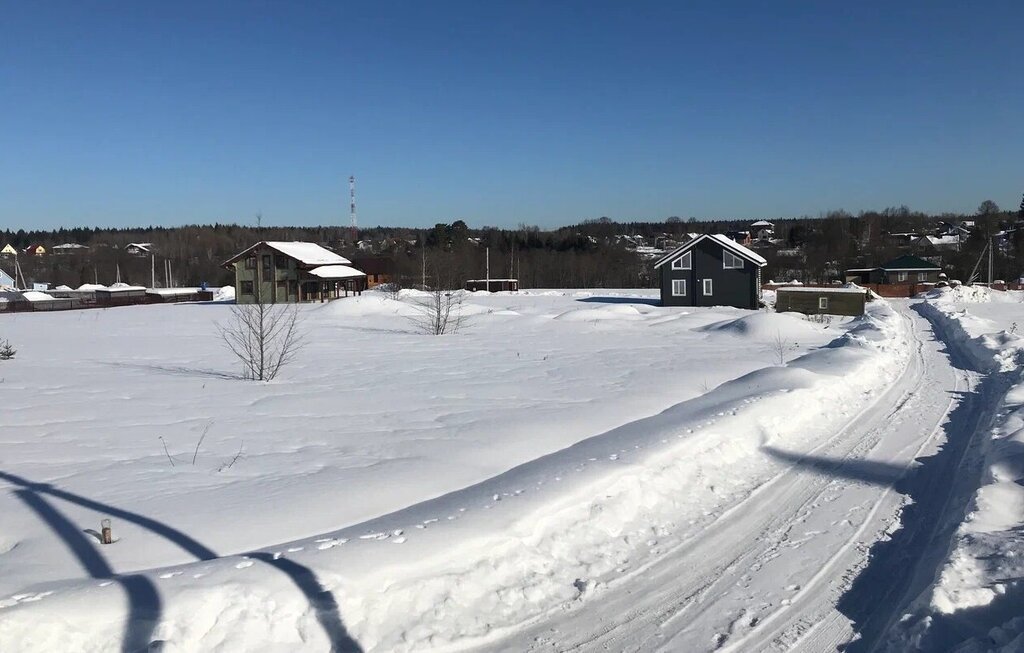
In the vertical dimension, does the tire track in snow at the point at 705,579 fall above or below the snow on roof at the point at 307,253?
below

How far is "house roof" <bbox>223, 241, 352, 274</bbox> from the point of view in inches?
2285

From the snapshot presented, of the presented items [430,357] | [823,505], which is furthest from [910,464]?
[430,357]

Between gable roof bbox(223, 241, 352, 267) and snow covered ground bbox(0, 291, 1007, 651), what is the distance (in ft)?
138

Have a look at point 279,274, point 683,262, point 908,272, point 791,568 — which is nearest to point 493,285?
point 279,274

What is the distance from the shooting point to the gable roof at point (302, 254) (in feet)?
190

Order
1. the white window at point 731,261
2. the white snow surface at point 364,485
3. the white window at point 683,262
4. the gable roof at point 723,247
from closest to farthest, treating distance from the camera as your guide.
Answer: the white snow surface at point 364,485
the gable roof at point 723,247
the white window at point 731,261
the white window at point 683,262

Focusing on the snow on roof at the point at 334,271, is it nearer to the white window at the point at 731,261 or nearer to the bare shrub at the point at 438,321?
the bare shrub at the point at 438,321

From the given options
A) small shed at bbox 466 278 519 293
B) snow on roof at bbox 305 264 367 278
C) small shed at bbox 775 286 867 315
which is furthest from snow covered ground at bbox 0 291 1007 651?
small shed at bbox 466 278 519 293

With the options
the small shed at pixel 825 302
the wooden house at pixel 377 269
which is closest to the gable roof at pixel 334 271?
the wooden house at pixel 377 269

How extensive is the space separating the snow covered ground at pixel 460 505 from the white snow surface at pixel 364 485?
1.3 inches

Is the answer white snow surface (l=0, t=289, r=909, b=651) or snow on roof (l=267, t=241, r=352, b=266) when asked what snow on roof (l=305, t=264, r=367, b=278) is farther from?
white snow surface (l=0, t=289, r=909, b=651)

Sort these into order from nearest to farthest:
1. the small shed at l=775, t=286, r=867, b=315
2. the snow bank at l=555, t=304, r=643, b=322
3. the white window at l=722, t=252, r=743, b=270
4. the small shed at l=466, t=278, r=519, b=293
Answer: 1. the snow bank at l=555, t=304, r=643, b=322
2. the small shed at l=775, t=286, r=867, b=315
3. the white window at l=722, t=252, r=743, b=270
4. the small shed at l=466, t=278, r=519, b=293

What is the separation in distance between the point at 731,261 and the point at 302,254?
33.9 metres

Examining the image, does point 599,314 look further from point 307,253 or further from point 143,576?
point 143,576
